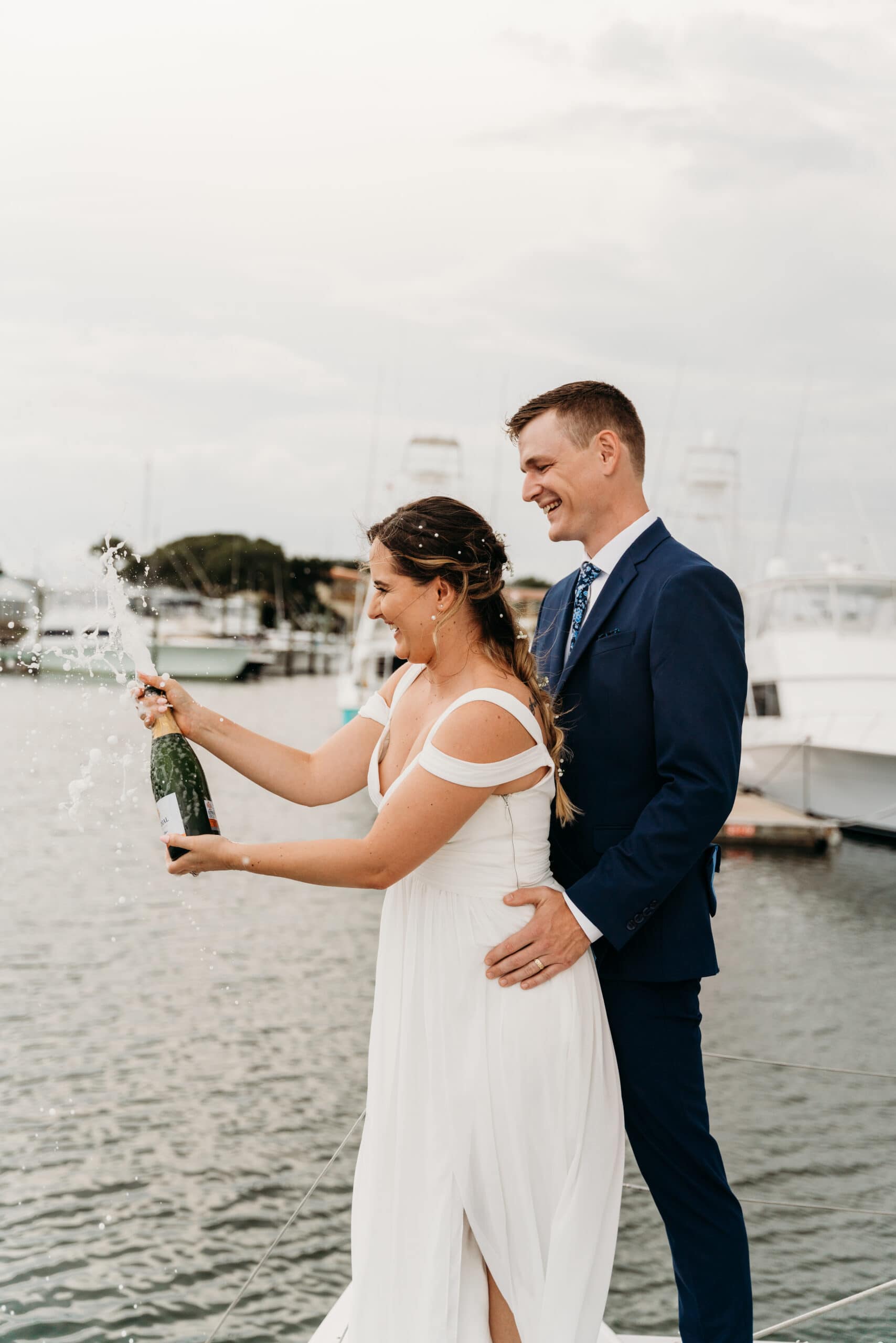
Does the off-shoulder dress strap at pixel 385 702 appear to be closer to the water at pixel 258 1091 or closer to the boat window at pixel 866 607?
the water at pixel 258 1091

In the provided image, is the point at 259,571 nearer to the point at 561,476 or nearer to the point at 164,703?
the point at 164,703

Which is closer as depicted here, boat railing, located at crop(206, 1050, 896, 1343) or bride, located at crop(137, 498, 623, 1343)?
bride, located at crop(137, 498, 623, 1343)

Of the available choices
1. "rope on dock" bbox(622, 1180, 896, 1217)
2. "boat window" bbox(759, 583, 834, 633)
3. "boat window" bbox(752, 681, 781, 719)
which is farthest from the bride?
"boat window" bbox(752, 681, 781, 719)

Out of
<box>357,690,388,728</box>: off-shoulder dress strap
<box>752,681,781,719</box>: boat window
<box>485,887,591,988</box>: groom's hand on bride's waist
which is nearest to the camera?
<box>485,887,591,988</box>: groom's hand on bride's waist

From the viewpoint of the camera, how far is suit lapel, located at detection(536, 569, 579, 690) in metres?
2.59

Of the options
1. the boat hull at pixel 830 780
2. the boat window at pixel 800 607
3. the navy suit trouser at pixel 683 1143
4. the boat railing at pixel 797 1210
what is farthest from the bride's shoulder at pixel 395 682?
the boat window at pixel 800 607

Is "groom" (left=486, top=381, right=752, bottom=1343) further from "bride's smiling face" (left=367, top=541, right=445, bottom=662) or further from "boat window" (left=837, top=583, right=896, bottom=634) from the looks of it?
"boat window" (left=837, top=583, right=896, bottom=634)

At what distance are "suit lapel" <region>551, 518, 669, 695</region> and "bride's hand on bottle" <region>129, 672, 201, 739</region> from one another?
80 centimetres

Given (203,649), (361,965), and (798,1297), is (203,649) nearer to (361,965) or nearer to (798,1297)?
(361,965)

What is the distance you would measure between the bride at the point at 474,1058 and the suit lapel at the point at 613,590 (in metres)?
0.23

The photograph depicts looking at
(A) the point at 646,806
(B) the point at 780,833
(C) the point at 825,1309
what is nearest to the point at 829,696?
(B) the point at 780,833

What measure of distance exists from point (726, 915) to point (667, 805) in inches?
555

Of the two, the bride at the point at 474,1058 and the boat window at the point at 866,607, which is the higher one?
the boat window at the point at 866,607

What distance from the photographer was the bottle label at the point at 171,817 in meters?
2.17
